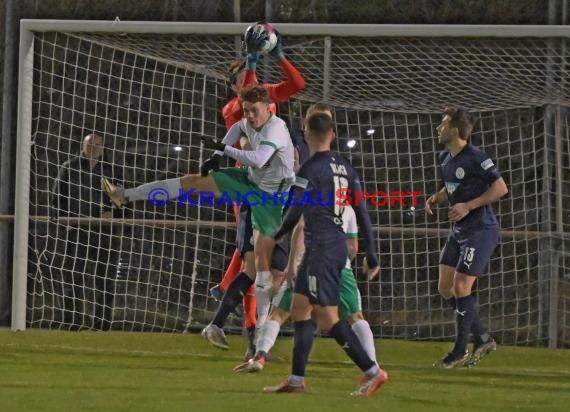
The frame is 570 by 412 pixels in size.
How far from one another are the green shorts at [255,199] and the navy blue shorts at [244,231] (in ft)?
0.73

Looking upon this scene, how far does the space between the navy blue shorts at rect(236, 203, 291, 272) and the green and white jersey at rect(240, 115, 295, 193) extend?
284mm

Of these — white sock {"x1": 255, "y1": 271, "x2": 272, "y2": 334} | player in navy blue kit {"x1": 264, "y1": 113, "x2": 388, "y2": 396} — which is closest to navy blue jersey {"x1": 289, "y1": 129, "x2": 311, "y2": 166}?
white sock {"x1": 255, "y1": 271, "x2": 272, "y2": 334}

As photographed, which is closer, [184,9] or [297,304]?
[297,304]

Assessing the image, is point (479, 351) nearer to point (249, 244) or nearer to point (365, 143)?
point (249, 244)

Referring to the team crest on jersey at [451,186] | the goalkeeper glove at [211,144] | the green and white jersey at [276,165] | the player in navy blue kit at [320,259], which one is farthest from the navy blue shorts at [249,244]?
the player in navy blue kit at [320,259]

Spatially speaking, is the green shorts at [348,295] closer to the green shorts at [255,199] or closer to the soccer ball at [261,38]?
the green shorts at [255,199]

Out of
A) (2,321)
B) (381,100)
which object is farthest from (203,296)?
(381,100)

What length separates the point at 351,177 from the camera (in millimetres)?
7754

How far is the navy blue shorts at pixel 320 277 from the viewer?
752 cm

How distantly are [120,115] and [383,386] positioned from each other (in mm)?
7087

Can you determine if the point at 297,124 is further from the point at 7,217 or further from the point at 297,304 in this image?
the point at 297,304

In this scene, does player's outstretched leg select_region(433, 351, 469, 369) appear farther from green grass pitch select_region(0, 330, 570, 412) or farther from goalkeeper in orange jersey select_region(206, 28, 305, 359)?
goalkeeper in orange jersey select_region(206, 28, 305, 359)

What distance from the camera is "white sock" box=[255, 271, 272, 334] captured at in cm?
953

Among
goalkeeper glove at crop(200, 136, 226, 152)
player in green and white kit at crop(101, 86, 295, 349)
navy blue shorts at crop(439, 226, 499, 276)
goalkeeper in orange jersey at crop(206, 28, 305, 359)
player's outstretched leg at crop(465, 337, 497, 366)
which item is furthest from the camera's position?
player's outstretched leg at crop(465, 337, 497, 366)
